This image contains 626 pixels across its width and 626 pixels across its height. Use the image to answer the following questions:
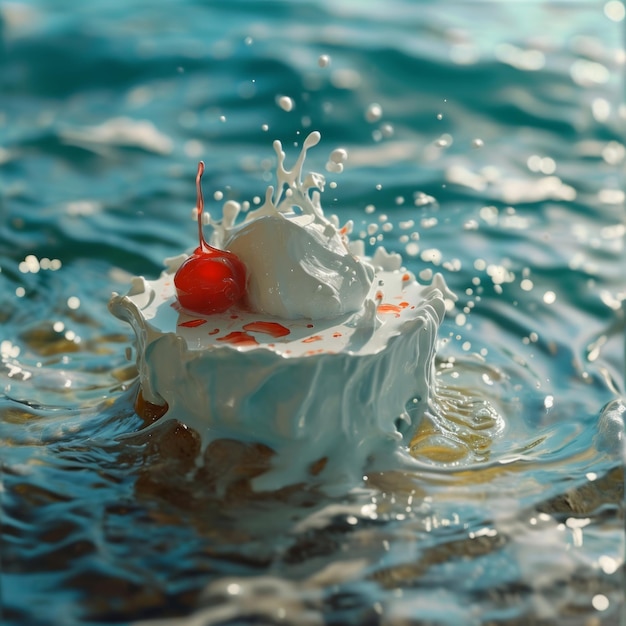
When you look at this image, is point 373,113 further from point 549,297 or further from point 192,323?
point 192,323

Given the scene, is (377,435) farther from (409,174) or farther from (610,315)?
(409,174)

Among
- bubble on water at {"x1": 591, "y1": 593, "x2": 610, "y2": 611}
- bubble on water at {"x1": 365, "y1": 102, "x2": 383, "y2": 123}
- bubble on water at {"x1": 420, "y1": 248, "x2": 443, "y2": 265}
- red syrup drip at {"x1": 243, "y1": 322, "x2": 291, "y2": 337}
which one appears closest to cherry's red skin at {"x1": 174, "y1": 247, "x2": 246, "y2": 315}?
red syrup drip at {"x1": 243, "y1": 322, "x2": 291, "y2": 337}

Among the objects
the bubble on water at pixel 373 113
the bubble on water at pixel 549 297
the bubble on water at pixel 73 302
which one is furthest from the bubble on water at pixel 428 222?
the bubble on water at pixel 73 302

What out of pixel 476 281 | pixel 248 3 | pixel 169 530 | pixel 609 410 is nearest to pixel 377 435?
pixel 169 530

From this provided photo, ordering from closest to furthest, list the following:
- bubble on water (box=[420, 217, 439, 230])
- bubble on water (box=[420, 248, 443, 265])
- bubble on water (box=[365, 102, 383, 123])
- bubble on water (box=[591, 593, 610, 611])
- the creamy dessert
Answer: bubble on water (box=[591, 593, 610, 611]), the creamy dessert, bubble on water (box=[420, 248, 443, 265]), bubble on water (box=[420, 217, 439, 230]), bubble on water (box=[365, 102, 383, 123])

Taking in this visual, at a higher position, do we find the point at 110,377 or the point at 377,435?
the point at 377,435

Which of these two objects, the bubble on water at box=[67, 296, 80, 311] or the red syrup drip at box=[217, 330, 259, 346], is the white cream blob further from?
the bubble on water at box=[67, 296, 80, 311]

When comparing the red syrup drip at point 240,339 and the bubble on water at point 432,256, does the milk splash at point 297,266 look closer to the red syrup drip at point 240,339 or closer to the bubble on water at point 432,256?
the red syrup drip at point 240,339
